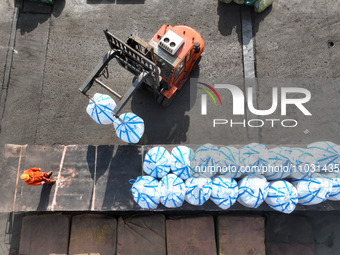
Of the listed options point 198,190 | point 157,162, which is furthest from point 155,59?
point 198,190

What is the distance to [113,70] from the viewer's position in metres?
9.16

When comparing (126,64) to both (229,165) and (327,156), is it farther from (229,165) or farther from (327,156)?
(327,156)

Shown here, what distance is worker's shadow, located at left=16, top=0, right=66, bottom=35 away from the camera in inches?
378

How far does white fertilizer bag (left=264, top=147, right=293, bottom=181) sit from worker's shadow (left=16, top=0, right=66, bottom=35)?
9.52m

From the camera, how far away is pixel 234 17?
376 inches

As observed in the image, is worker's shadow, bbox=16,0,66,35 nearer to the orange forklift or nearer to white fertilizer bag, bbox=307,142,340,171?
the orange forklift

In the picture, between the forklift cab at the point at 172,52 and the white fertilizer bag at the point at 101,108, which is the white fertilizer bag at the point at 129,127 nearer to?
the white fertilizer bag at the point at 101,108

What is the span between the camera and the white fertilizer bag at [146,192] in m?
6.57

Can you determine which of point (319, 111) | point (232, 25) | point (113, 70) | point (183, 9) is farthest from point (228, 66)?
point (113, 70)

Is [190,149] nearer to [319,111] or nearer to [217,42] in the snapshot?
[217,42]

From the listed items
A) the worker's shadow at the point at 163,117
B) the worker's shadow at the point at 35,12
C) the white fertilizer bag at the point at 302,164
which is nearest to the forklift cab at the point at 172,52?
the worker's shadow at the point at 163,117

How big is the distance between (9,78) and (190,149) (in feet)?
24.5

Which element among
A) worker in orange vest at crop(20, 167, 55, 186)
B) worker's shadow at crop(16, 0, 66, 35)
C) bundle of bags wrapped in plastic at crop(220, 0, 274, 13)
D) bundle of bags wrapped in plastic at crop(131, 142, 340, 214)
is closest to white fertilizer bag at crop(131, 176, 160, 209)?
bundle of bags wrapped in plastic at crop(131, 142, 340, 214)

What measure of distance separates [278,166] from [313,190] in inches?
43.3
